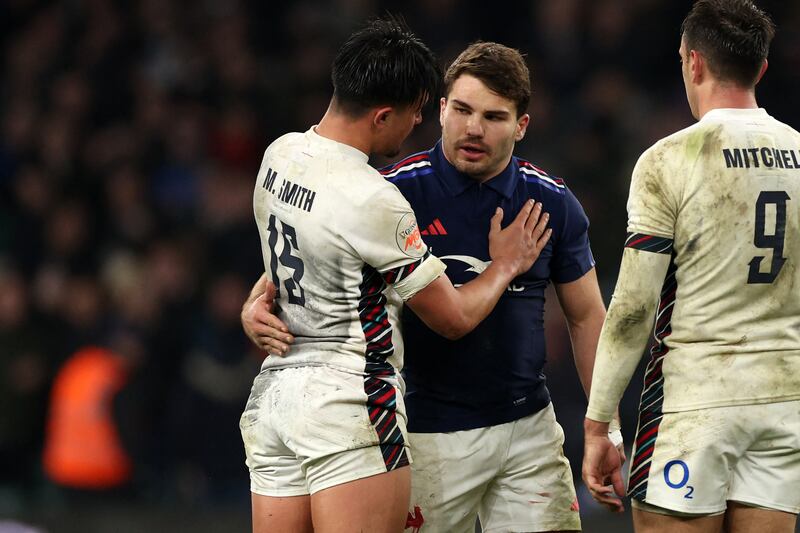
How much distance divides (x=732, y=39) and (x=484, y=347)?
1307 mm

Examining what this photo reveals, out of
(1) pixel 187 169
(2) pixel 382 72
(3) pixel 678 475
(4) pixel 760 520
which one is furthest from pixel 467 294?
(1) pixel 187 169

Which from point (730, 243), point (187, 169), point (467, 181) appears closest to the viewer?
point (730, 243)

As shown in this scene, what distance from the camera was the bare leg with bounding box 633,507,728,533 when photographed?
3.52m

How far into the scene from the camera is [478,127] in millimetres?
4082

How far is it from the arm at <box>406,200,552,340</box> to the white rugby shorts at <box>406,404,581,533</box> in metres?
0.51

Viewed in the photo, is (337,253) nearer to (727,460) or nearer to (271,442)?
(271,442)

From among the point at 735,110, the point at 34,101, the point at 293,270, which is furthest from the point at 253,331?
the point at 34,101

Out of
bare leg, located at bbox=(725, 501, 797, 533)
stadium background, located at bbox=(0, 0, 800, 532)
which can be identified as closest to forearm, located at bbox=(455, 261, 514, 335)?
bare leg, located at bbox=(725, 501, 797, 533)

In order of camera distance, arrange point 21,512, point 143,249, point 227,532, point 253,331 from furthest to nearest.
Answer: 1. point 143,249
2. point 21,512
3. point 227,532
4. point 253,331

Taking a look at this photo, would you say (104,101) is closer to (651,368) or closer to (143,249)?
(143,249)

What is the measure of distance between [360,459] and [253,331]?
572 millimetres

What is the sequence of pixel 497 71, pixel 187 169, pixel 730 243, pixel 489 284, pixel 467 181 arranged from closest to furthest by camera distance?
pixel 730 243 < pixel 489 284 < pixel 497 71 < pixel 467 181 < pixel 187 169

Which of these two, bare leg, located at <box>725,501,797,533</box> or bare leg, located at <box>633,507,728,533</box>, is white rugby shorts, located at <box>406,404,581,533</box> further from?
bare leg, located at <box>725,501,797,533</box>

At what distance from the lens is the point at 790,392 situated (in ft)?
11.6
